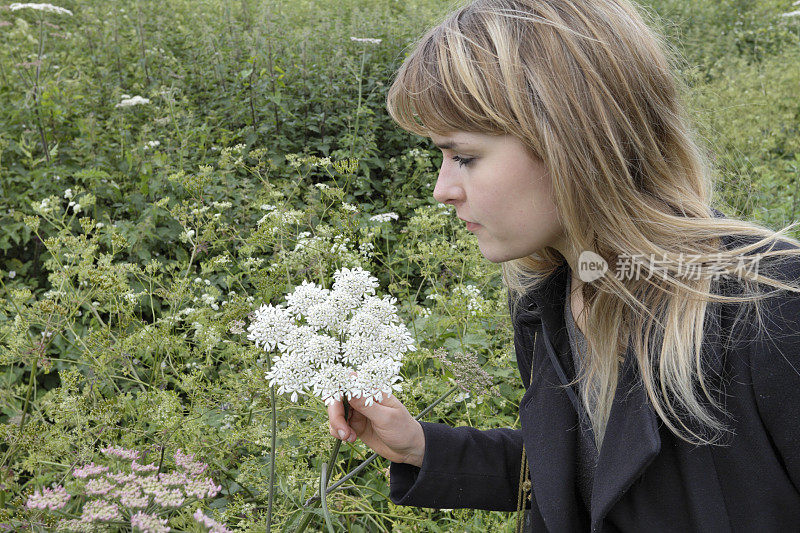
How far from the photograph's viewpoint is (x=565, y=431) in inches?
66.7

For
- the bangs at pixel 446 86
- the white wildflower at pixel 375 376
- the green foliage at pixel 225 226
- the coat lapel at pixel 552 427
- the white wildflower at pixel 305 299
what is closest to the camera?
the white wildflower at pixel 375 376

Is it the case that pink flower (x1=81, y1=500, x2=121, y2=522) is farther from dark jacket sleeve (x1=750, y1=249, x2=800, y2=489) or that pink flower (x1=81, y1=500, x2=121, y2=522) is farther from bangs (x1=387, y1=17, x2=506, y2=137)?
dark jacket sleeve (x1=750, y1=249, x2=800, y2=489)

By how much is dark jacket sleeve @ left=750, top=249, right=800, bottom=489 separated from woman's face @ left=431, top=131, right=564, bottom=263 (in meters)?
0.48

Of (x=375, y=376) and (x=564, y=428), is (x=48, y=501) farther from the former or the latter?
(x=564, y=428)

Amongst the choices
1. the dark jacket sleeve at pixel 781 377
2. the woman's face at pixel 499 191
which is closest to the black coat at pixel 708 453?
the dark jacket sleeve at pixel 781 377

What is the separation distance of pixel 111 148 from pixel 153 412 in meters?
2.83

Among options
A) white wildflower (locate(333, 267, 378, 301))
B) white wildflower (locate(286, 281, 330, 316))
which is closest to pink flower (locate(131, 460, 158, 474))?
white wildflower (locate(286, 281, 330, 316))

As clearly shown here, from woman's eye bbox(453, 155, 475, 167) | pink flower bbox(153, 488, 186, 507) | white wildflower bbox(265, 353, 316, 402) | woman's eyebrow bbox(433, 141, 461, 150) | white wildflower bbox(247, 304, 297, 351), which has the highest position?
woman's eyebrow bbox(433, 141, 461, 150)

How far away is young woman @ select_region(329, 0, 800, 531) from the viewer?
1389 millimetres

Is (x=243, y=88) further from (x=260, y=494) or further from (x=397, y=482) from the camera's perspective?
(x=397, y=482)

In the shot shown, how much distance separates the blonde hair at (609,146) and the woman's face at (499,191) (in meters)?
0.03

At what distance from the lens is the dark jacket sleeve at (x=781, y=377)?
1.31 metres

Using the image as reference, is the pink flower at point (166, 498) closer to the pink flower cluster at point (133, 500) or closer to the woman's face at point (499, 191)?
the pink flower cluster at point (133, 500)

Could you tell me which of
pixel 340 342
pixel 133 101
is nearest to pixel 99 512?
pixel 340 342
